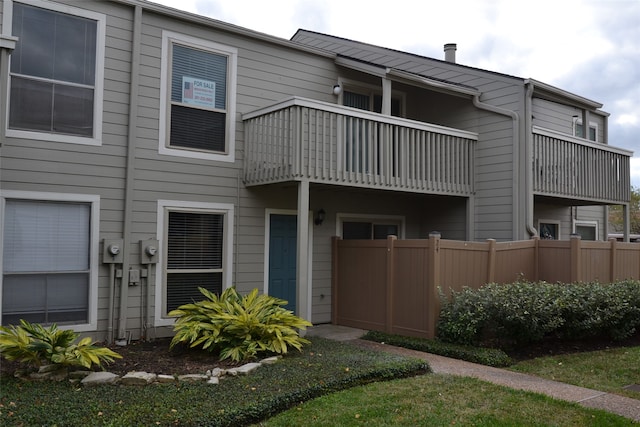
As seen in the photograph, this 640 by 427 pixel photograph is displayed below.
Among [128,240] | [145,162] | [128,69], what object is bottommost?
[128,240]

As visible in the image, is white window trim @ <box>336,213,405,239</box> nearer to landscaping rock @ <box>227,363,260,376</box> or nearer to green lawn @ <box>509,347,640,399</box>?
green lawn @ <box>509,347,640,399</box>

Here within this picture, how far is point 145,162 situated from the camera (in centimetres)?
838

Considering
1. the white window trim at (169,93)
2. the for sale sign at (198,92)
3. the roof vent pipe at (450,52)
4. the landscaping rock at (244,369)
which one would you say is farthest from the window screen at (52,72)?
the roof vent pipe at (450,52)

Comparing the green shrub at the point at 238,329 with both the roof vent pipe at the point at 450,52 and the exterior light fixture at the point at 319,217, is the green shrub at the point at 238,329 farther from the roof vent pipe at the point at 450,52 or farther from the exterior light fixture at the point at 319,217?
the roof vent pipe at the point at 450,52

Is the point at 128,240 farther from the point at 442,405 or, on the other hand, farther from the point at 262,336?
the point at 442,405

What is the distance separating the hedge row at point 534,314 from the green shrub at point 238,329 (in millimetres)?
2349

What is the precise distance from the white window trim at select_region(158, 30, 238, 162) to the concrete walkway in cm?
373

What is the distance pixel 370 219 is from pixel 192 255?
150 inches

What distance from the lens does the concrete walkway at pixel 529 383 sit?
5.67 meters

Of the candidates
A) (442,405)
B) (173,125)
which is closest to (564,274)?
(442,405)

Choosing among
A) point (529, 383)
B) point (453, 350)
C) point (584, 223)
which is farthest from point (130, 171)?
point (584, 223)

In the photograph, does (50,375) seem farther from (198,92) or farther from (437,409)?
(198,92)


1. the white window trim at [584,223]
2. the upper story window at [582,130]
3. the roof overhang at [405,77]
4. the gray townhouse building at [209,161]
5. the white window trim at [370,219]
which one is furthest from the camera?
the white window trim at [584,223]

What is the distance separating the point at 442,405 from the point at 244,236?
4781 mm
